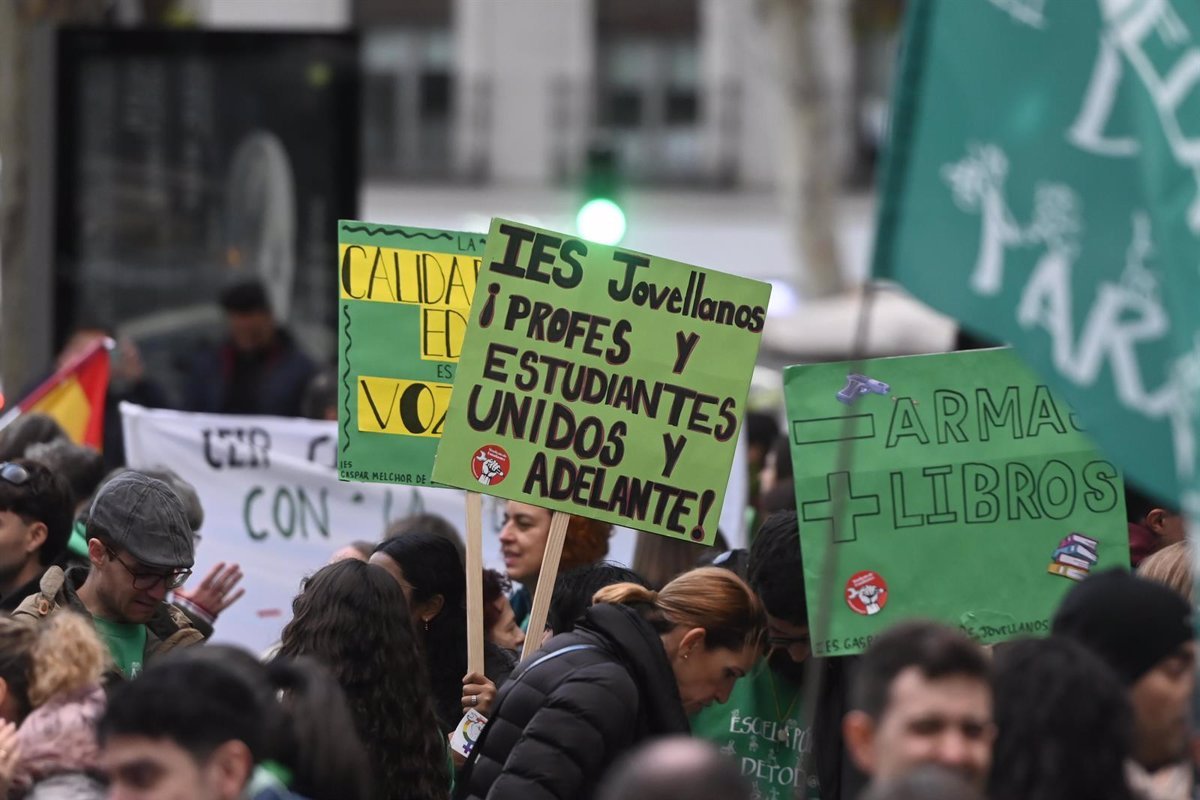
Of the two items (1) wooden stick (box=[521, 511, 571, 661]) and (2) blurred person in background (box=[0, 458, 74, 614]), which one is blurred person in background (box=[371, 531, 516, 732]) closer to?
(1) wooden stick (box=[521, 511, 571, 661])

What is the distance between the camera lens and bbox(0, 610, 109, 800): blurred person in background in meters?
4.04

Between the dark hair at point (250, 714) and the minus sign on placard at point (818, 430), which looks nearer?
the dark hair at point (250, 714)

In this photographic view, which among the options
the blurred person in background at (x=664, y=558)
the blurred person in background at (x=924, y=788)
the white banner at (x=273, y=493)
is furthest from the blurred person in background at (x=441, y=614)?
the blurred person in background at (x=924, y=788)

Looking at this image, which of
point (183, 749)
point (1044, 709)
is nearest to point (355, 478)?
point (183, 749)

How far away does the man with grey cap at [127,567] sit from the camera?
530 centimetres

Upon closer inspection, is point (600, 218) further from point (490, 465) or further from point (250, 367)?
point (490, 465)

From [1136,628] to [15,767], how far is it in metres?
2.10

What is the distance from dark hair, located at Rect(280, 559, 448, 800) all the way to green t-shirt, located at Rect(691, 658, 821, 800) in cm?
86

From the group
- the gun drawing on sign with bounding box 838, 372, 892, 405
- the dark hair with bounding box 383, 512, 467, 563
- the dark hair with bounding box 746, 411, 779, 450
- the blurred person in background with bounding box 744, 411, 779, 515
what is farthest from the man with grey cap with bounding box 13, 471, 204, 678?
the dark hair with bounding box 746, 411, 779, 450

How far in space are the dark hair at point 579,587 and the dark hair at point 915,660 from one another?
5.84 ft

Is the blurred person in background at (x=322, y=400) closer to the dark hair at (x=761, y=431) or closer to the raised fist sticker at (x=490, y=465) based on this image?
the dark hair at (x=761, y=431)

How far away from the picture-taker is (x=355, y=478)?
6.09 metres

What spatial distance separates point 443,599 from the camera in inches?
220

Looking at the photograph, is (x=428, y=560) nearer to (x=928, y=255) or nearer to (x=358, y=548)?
(x=358, y=548)
